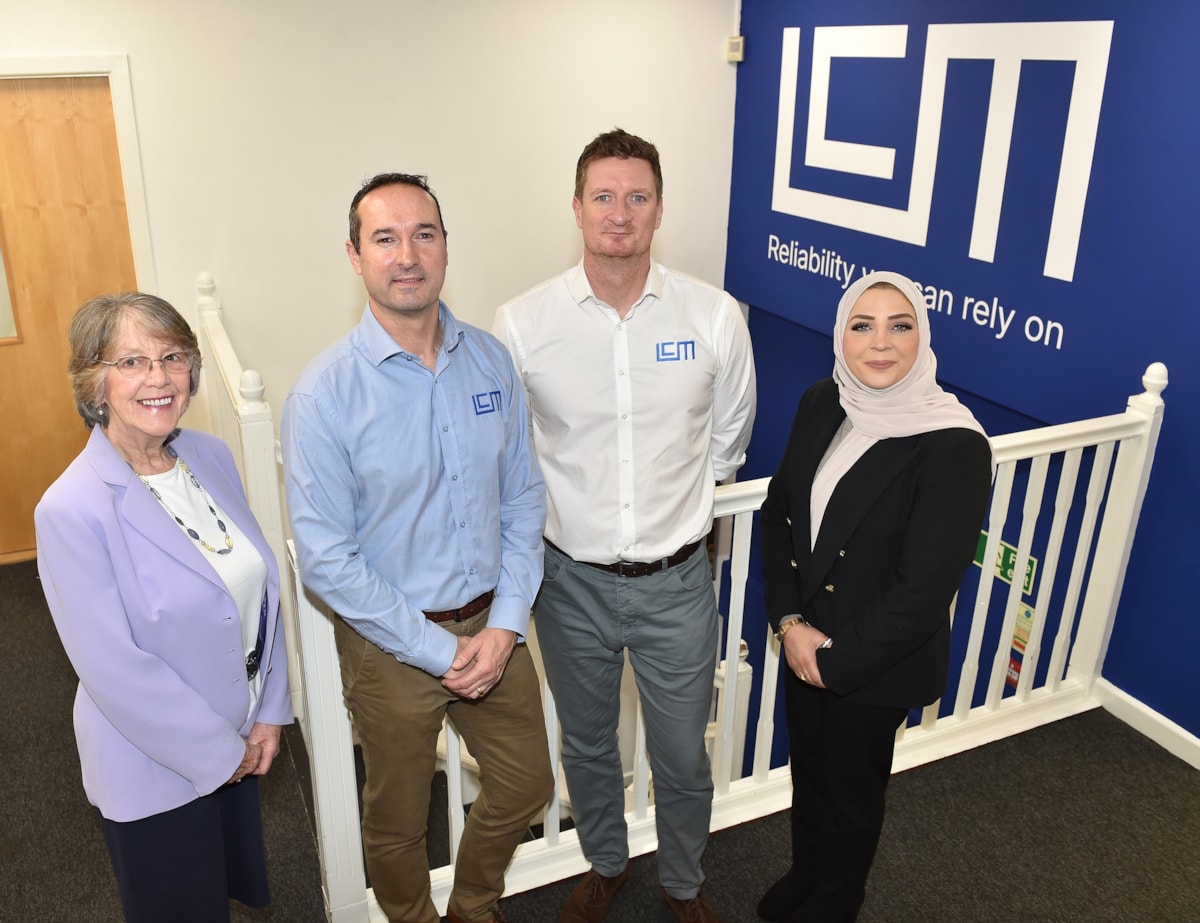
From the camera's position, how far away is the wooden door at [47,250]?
4.16 meters

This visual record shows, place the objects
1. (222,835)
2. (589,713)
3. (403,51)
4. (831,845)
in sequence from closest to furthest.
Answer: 1. (222,835)
2. (831,845)
3. (589,713)
4. (403,51)

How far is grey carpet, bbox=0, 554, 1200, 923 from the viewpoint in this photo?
2.44 meters

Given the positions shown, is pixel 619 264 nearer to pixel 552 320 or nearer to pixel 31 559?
pixel 552 320

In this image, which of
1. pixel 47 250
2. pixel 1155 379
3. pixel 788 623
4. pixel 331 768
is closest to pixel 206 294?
pixel 47 250

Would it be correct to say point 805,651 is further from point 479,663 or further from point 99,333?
point 99,333

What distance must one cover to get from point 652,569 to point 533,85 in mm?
3323

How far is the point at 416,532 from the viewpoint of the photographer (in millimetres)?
1885

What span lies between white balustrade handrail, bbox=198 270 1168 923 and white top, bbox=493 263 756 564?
23 cm

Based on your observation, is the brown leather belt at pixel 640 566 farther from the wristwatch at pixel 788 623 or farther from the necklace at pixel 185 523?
the necklace at pixel 185 523

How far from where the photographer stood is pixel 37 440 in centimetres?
465

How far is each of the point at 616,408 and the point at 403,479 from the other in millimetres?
509

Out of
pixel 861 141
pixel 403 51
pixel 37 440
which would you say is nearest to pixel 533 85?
pixel 403 51

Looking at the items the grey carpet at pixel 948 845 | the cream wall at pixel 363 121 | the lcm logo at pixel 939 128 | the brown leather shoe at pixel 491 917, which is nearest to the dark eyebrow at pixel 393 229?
the brown leather shoe at pixel 491 917

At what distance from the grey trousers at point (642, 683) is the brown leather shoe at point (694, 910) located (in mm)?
21
